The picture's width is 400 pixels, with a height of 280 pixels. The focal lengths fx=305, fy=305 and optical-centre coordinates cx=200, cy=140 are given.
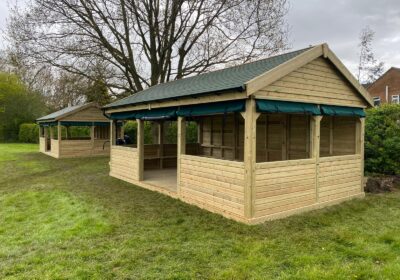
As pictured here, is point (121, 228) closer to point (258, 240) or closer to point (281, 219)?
point (258, 240)

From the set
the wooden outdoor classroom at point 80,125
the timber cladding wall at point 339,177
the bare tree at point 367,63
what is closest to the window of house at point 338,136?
the timber cladding wall at point 339,177

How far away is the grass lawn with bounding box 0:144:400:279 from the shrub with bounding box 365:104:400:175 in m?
2.45

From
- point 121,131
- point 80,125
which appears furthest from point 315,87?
point 80,125

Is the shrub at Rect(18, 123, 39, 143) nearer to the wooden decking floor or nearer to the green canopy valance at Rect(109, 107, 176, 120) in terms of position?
the green canopy valance at Rect(109, 107, 176, 120)

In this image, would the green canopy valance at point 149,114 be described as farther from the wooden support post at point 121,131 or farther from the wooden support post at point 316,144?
the wooden support post at point 121,131

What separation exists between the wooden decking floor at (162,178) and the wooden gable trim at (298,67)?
3928 mm

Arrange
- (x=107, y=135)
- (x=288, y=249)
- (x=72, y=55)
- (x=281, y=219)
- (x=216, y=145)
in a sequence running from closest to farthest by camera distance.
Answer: (x=288, y=249)
(x=281, y=219)
(x=216, y=145)
(x=72, y=55)
(x=107, y=135)

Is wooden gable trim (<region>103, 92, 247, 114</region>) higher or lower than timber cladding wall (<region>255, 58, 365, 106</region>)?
lower

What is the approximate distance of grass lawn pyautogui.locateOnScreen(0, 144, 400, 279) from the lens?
3.82 meters

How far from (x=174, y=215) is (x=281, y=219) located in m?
2.14

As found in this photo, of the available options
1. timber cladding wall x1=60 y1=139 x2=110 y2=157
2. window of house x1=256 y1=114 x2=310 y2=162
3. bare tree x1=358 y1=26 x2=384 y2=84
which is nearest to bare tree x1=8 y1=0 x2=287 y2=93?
timber cladding wall x1=60 y1=139 x2=110 y2=157

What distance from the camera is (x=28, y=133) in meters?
30.7

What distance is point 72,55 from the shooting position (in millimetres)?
15406

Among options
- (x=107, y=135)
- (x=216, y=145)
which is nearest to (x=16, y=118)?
(x=107, y=135)
